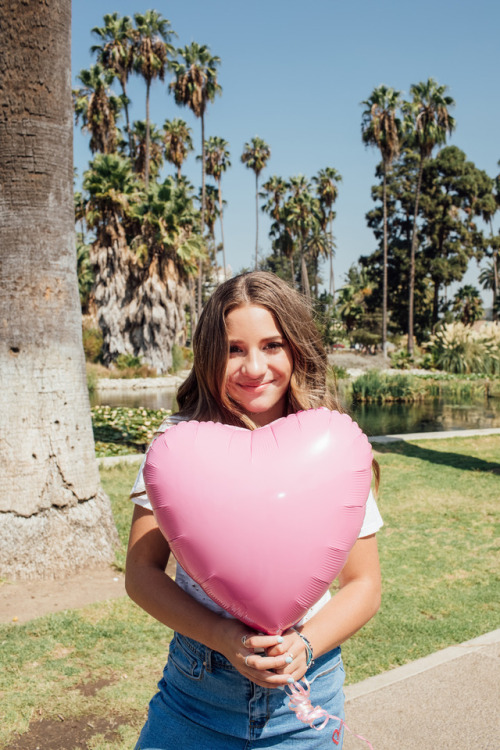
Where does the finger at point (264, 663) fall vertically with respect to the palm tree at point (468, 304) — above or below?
below

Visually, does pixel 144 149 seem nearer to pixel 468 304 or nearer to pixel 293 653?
pixel 468 304

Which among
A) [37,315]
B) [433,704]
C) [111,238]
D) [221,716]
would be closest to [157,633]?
[433,704]

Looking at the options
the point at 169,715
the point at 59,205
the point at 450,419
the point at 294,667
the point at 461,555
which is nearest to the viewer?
the point at 294,667

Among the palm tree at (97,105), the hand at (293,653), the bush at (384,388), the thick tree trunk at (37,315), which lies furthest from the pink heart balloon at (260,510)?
the palm tree at (97,105)

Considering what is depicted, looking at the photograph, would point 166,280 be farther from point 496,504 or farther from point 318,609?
point 318,609

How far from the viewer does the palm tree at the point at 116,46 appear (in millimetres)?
29781

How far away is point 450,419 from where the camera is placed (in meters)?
15.1

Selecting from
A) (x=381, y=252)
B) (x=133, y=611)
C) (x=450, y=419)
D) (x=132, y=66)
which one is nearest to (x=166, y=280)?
(x=132, y=66)

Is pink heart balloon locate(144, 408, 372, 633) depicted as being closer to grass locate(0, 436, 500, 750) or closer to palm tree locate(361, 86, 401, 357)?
grass locate(0, 436, 500, 750)

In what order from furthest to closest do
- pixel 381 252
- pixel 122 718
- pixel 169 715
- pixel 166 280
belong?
1. pixel 381 252
2. pixel 166 280
3. pixel 122 718
4. pixel 169 715

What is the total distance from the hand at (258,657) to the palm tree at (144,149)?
114ft

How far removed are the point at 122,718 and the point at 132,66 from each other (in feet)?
108

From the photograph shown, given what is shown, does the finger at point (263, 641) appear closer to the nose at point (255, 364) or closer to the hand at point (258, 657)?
the hand at point (258, 657)

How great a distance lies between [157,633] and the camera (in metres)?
3.57
